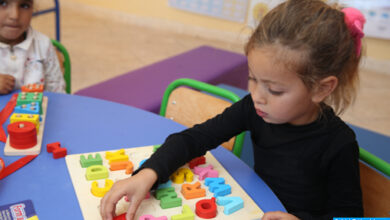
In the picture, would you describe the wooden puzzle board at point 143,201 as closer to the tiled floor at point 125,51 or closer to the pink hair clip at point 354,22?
the pink hair clip at point 354,22

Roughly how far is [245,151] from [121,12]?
11.2 feet

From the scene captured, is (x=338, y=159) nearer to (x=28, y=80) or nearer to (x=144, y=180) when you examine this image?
(x=144, y=180)

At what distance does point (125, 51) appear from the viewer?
12.1 feet

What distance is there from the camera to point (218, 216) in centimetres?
72

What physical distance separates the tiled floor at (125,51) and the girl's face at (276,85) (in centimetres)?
200

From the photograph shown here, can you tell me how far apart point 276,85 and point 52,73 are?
994 millimetres

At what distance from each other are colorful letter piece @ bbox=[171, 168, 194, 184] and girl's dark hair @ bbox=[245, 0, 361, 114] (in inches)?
11.9

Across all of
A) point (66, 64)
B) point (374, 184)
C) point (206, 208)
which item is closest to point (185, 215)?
point (206, 208)

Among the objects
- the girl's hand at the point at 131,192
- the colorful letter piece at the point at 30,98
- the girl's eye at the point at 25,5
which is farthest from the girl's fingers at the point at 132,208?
the girl's eye at the point at 25,5

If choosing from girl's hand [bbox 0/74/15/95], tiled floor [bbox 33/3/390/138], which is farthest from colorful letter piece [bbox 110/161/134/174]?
tiled floor [bbox 33/3/390/138]

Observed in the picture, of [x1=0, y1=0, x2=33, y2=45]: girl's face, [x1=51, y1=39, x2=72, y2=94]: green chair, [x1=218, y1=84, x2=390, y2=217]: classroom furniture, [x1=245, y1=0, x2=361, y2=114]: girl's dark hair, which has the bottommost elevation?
[x1=51, y1=39, x2=72, y2=94]: green chair

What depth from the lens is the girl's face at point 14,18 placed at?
129 cm

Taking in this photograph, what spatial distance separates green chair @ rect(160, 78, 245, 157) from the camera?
1.20 m

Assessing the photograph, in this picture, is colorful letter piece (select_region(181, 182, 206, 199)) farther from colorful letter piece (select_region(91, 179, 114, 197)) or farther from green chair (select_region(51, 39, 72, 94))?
green chair (select_region(51, 39, 72, 94))
